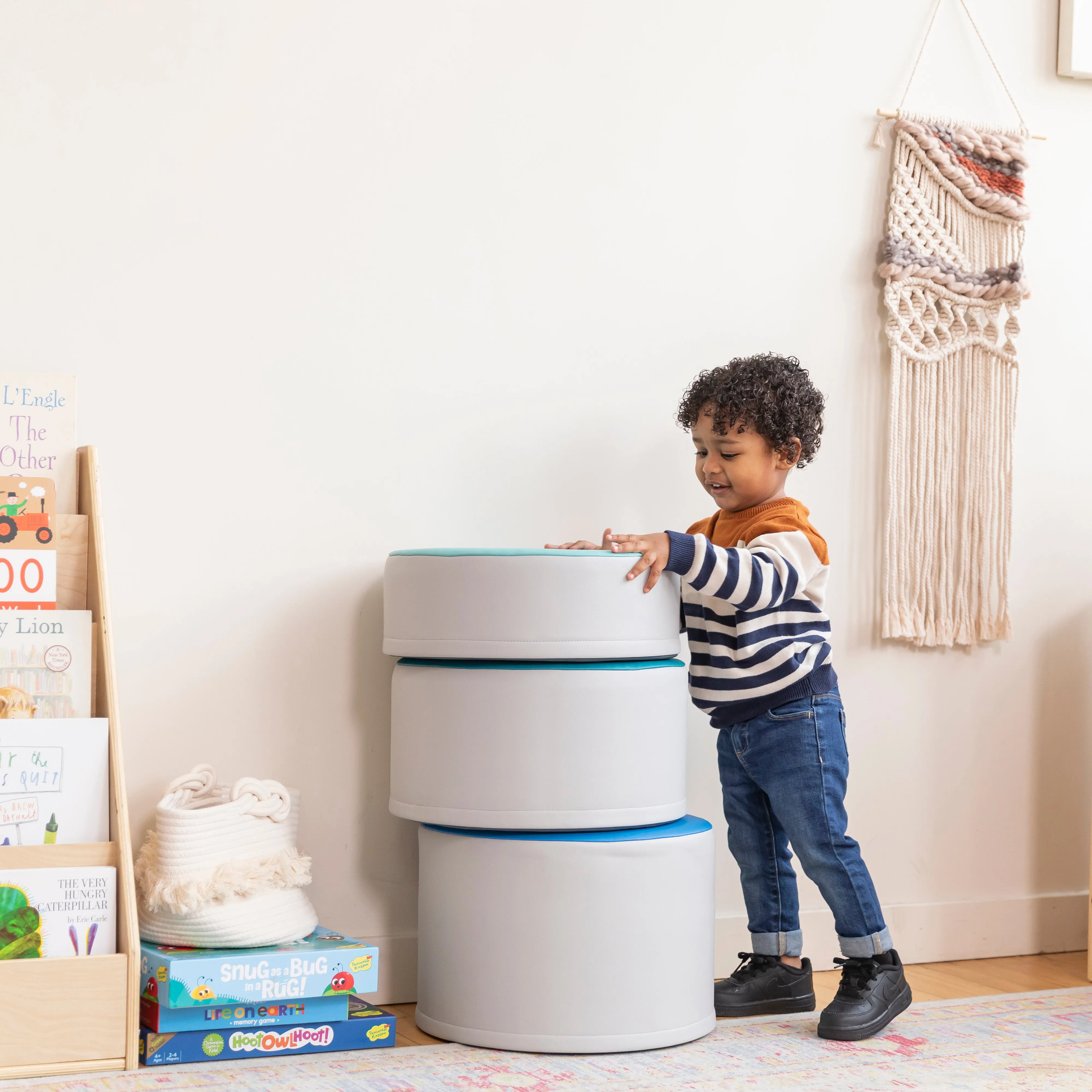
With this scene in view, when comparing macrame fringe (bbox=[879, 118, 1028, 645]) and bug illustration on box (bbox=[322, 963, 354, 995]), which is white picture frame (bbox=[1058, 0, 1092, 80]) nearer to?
macrame fringe (bbox=[879, 118, 1028, 645])

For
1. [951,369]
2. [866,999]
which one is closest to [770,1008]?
[866,999]

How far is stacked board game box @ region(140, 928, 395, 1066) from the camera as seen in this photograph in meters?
1.34

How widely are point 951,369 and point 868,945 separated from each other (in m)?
0.91

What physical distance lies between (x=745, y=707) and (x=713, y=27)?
3.34 ft

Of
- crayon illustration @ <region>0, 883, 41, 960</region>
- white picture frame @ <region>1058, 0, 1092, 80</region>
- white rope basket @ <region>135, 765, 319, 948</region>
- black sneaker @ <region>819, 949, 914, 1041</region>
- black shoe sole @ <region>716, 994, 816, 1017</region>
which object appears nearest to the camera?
crayon illustration @ <region>0, 883, 41, 960</region>

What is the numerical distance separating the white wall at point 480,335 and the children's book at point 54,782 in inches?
8.0

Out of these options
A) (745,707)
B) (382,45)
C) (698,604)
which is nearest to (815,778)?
(745,707)

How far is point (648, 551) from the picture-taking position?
145 cm

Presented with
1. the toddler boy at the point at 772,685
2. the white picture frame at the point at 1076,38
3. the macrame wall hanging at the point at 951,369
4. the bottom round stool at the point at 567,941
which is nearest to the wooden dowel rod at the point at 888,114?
the macrame wall hanging at the point at 951,369

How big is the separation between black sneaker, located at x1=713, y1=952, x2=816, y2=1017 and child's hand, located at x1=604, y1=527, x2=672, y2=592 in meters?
0.56

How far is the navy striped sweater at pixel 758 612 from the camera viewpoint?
1.48 meters

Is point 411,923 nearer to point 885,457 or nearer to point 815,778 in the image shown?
point 815,778

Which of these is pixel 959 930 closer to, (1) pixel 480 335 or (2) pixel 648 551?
(2) pixel 648 551

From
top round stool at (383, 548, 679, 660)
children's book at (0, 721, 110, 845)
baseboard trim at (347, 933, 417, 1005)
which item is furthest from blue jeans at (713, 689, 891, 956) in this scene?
children's book at (0, 721, 110, 845)
